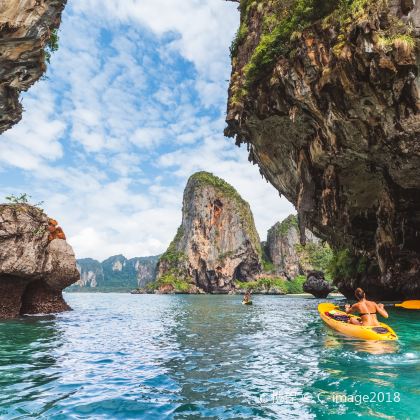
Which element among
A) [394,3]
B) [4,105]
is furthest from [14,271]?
[394,3]

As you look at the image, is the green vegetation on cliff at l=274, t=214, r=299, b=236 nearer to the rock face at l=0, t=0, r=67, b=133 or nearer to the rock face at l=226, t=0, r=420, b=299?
the rock face at l=226, t=0, r=420, b=299

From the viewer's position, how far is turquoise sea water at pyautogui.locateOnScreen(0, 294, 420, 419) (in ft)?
20.2

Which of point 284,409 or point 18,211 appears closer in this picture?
point 284,409

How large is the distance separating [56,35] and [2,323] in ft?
44.1

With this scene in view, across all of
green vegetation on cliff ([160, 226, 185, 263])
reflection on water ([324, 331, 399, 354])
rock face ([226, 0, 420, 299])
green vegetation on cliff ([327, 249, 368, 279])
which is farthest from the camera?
green vegetation on cliff ([160, 226, 185, 263])

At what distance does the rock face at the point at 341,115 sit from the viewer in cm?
1609

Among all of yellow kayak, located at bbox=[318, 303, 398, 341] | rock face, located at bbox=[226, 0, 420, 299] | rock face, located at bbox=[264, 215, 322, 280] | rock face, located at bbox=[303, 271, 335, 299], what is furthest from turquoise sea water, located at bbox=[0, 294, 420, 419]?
rock face, located at bbox=[264, 215, 322, 280]

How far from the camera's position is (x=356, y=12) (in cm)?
1644

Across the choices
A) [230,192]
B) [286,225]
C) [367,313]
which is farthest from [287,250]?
[367,313]

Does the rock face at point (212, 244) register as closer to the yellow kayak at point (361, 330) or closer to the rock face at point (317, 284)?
the rock face at point (317, 284)

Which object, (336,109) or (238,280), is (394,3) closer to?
(336,109)

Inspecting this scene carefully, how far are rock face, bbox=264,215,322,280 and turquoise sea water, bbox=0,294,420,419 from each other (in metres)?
124

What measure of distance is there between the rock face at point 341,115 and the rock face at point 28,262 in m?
14.5

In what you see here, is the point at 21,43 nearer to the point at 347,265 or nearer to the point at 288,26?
the point at 288,26
